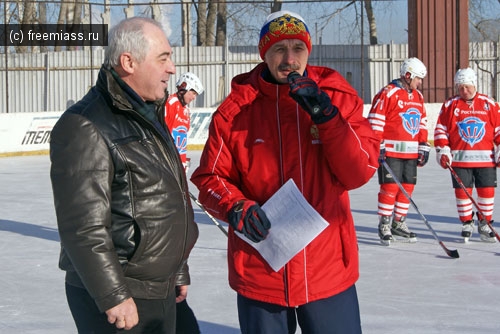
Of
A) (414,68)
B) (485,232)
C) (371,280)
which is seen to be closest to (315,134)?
(371,280)

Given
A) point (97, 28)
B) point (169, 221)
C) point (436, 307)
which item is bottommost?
point (436, 307)

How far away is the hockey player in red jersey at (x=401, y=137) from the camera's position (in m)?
6.48

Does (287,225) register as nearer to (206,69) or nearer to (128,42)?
(128,42)

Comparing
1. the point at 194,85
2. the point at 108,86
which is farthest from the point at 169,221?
the point at 194,85

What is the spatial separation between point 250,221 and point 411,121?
454 cm

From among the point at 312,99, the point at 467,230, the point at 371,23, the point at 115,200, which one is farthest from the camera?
the point at 371,23

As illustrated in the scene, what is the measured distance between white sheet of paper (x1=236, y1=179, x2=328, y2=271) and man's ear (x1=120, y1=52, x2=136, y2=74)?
564 millimetres

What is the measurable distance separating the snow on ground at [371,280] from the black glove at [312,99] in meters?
1.89

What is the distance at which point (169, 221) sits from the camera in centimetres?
210

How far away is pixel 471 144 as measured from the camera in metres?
6.62

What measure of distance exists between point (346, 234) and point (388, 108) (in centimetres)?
426

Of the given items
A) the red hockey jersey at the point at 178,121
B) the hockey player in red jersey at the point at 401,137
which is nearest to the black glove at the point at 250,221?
the red hockey jersey at the point at 178,121

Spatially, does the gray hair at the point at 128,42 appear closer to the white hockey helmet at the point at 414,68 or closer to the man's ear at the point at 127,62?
the man's ear at the point at 127,62

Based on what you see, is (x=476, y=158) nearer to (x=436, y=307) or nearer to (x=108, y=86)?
(x=436, y=307)
